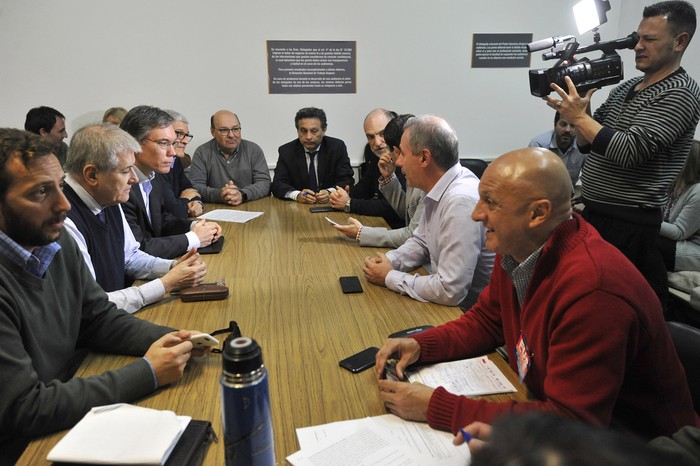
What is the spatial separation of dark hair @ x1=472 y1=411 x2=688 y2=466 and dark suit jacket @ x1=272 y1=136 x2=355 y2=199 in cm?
371

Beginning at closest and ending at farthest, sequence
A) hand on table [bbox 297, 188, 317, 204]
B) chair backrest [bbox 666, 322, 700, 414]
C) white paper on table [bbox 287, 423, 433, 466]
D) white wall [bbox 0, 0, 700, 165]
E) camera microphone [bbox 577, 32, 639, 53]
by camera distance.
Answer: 1. white paper on table [bbox 287, 423, 433, 466]
2. chair backrest [bbox 666, 322, 700, 414]
3. camera microphone [bbox 577, 32, 639, 53]
4. hand on table [bbox 297, 188, 317, 204]
5. white wall [bbox 0, 0, 700, 165]

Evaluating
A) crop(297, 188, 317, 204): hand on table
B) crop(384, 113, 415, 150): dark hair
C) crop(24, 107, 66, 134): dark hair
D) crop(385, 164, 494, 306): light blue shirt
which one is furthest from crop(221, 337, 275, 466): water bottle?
crop(24, 107, 66, 134): dark hair

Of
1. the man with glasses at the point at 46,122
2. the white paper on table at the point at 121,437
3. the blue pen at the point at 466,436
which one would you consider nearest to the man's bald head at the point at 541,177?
the blue pen at the point at 466,436

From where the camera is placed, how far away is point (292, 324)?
1.58 m

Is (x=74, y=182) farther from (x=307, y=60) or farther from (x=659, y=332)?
(x=307, y=60)

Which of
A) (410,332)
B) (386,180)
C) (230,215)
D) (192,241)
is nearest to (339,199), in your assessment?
(386,180)

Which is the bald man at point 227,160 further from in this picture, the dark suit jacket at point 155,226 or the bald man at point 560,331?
the bald man at point 560,331

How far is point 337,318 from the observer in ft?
5.32

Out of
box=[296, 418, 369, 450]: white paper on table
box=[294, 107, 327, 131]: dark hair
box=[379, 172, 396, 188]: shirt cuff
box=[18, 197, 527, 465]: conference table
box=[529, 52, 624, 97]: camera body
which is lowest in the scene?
box=[18, 197, 527, 465]: conference table

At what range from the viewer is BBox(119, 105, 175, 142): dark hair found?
8.58 feet

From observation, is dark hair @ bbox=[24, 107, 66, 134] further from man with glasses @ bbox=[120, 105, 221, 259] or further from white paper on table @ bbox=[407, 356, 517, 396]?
white paper on table @ bbox=[407, 356, 517, 396]

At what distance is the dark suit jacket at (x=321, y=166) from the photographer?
13.5ft

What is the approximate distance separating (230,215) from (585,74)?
222 centimetres

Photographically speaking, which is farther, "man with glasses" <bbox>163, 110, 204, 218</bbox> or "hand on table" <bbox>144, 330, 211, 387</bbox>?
"man with glasses" <bbox>163, 110, 204, 218</bbox>
